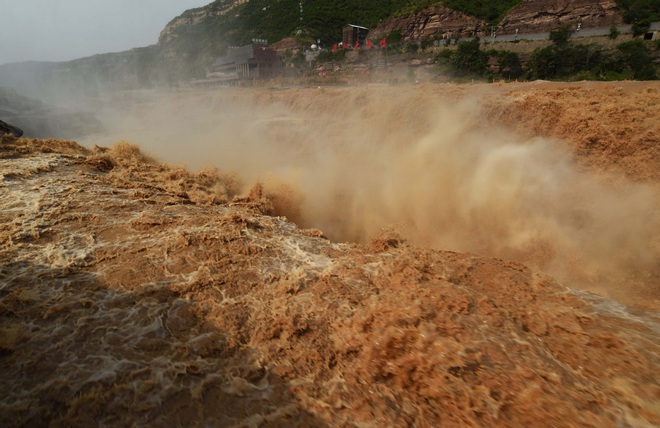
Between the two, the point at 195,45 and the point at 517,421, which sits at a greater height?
the point at 195,45

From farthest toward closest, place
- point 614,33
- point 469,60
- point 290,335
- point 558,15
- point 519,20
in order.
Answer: point 519,20 → point 558,15 → point 469,60 → point 614,33 → point 290,335

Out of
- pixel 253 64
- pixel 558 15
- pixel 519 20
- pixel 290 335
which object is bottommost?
pixel 290 335

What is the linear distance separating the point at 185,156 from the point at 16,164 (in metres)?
7.97

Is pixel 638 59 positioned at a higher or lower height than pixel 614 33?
lower

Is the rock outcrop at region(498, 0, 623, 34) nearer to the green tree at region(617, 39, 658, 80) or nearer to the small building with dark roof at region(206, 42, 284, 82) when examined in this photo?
the green tree at region(617, 39, 658, 80)

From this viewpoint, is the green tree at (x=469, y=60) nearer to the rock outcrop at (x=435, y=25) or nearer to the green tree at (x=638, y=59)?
the rock outcrop at (x=435, y=25)

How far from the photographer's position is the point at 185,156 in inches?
713

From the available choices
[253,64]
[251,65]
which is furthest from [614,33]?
[251,65]

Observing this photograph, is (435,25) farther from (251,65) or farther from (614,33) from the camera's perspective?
(251,65)

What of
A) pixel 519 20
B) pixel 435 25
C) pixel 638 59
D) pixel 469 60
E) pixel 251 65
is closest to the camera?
pixel 638 59

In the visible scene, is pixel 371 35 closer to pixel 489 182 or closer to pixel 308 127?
pixel 308 127

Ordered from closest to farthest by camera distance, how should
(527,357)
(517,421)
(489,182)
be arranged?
(517,421) < (527,357) < (489,182)

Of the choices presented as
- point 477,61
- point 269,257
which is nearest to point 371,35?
point 477,61

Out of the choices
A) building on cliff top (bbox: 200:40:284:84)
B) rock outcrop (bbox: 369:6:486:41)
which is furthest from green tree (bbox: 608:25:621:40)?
building on cliff top (bbox: 200:40:284:84)
